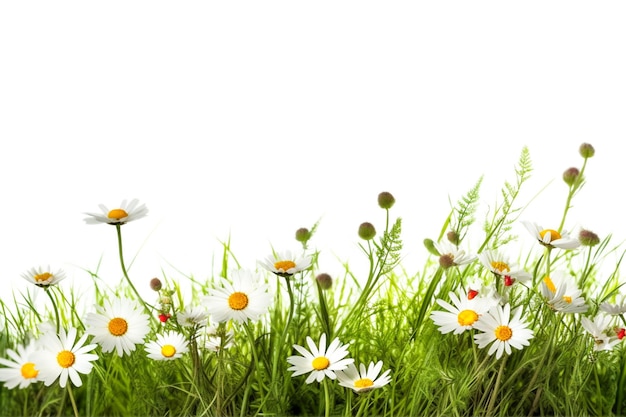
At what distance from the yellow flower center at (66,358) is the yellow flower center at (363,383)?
401mm

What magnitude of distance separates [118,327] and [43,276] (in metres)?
0.17

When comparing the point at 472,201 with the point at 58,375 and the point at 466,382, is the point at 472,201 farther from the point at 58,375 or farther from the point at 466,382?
the point at 58,375

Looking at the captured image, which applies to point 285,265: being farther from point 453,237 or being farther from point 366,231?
point 453,237

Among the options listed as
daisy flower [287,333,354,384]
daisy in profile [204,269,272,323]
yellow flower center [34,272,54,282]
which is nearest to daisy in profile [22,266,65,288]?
yellow flower center [34,272,54,282]

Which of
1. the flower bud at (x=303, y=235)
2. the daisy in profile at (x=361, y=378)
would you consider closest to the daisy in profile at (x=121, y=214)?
the flower bud at (x=303, y=235)

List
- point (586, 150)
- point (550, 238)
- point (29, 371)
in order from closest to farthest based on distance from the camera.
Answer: point (29, 371), point (550, 238), point (586, 150)

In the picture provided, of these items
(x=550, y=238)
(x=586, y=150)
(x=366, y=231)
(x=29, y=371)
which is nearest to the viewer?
(x=29, y=371)

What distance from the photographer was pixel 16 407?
3.87 ft

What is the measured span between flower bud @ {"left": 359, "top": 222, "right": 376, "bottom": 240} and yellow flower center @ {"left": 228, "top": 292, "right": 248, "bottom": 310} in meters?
0.26

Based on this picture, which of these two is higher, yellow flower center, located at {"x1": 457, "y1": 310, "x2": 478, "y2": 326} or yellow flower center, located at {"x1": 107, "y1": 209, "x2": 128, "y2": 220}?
yellow flower center, located at {"x1": 107, "y1": 209, "x2": 128, "y2": 220}

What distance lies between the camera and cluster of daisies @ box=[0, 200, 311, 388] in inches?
38.6

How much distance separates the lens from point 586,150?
130 centimetres

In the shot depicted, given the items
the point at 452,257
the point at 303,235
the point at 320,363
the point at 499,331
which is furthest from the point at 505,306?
the point at 303,235

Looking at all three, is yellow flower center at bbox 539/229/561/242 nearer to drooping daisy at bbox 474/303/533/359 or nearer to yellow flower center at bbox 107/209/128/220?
drooping daisy at bbox 474/303/533/359
